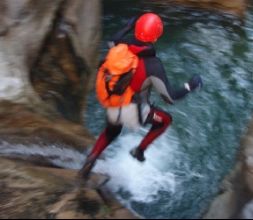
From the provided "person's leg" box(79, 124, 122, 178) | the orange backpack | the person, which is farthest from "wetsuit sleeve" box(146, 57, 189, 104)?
"person's leg" box(79, 124, 122, 178)

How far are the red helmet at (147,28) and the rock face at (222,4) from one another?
7.03 metres

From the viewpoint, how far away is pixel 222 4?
11891mm

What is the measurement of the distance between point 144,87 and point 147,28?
611 millimetres

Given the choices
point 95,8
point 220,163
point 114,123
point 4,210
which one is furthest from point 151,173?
point 95,8

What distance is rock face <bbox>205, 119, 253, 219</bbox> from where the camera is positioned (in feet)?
13.8

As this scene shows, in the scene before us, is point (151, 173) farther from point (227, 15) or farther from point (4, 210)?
point (227, 15)

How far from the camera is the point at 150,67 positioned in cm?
509

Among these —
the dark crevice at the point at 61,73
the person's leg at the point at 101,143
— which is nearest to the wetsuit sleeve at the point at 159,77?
the person's leg at the point at 101,143

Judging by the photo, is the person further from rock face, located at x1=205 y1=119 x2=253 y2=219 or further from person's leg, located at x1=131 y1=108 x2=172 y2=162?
rock face, located at x1=205 y1=119 x2=253 y2=219

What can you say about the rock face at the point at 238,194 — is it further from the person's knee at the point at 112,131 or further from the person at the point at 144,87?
the person's knee at the point at 112,131

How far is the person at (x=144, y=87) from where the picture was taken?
5094mm

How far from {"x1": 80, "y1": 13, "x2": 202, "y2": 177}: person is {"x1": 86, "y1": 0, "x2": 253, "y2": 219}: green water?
854 millimetres

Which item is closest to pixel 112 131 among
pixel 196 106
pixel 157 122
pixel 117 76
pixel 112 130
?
pixel 112 130

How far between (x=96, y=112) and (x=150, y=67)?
3.49m
